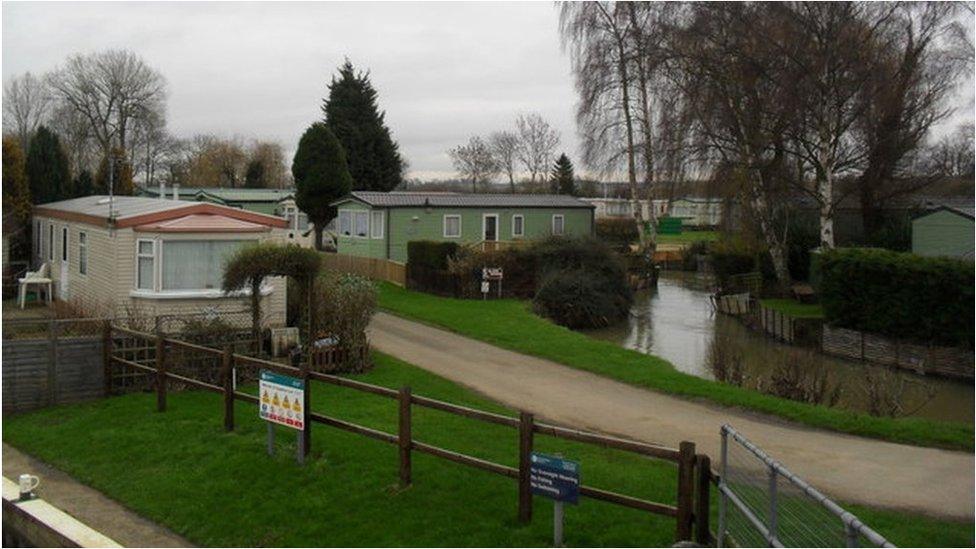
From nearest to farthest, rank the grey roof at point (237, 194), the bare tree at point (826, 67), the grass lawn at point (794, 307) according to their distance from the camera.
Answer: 1. the grass lawn at point (794, 307)
2. the bare tree at point (826, 67)
3. the grey roof at point (237, 194)

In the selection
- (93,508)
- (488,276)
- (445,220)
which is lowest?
(93,508)

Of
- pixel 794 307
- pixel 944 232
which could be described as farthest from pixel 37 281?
pixel 944 232

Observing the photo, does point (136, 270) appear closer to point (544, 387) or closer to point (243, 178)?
point (544, 387)

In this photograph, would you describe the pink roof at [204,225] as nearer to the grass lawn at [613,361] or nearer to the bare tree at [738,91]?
the grass lawn at [613,361]

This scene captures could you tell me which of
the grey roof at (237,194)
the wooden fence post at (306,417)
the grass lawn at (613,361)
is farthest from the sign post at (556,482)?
the grey roof at (237,194)

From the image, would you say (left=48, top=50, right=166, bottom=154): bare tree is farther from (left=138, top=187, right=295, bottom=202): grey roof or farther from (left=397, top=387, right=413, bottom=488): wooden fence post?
(left=397, top=387, right=413, bottom=488): wooden fence post

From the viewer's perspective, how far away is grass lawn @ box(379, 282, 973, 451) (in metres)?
13.9

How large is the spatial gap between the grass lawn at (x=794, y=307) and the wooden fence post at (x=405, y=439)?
69.0ft

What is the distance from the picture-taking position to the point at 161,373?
46.9ft

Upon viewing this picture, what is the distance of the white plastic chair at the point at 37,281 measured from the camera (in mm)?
24844

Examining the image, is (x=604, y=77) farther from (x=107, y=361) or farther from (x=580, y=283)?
(x=107, y=361)

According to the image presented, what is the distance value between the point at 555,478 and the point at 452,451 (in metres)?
2.89

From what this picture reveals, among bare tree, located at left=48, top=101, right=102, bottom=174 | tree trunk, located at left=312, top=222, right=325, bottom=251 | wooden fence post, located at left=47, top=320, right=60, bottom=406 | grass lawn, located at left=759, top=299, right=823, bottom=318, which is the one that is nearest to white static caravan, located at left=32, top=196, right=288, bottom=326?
wooden fence post, located at left=47, top=320, right=60, bottom=406

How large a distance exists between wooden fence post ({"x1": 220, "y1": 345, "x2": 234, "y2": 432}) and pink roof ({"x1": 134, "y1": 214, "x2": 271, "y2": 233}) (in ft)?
21.2
